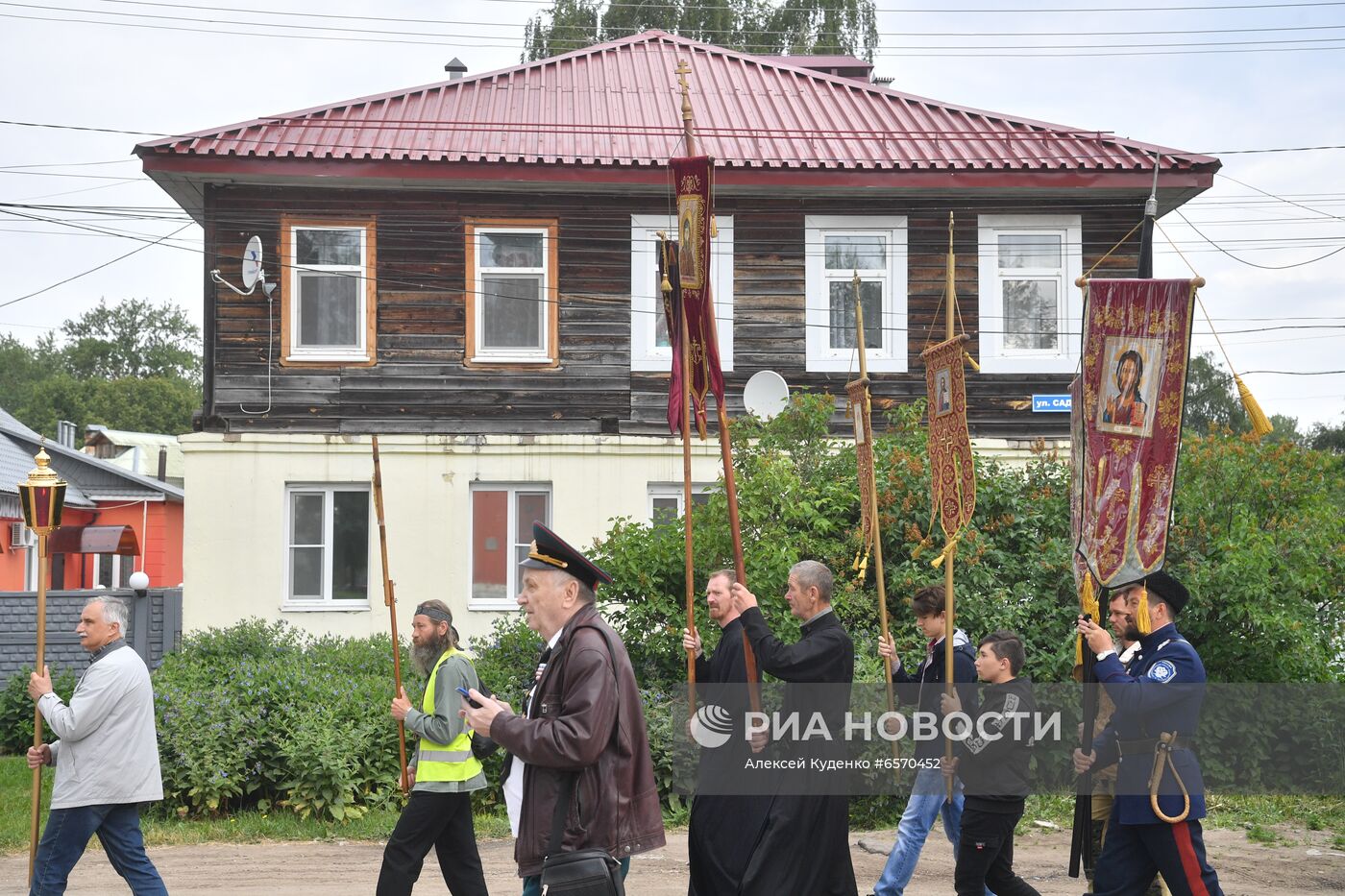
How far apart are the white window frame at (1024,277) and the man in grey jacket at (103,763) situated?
11827 millimetres

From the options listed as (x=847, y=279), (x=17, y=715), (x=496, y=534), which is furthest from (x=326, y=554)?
(x=847, y=279)

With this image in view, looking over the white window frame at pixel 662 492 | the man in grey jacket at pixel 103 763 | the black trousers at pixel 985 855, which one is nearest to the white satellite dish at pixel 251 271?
the white window frame at pixel 662 492

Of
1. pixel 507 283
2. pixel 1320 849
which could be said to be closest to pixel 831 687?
pixel 1320 849

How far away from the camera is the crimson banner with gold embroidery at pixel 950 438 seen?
8.20m

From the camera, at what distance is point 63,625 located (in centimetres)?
1552

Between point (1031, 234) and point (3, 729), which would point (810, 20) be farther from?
point (3, 729)

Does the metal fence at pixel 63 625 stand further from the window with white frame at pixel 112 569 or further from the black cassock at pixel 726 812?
the window with white frame at pixel 112 569

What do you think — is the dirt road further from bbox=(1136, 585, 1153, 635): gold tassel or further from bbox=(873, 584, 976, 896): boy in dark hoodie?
bbox=(1136, 585, 1153, 635): gold tassel

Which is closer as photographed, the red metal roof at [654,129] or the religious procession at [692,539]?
the religious procession at [692,539]

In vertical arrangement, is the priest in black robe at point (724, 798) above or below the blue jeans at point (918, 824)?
above

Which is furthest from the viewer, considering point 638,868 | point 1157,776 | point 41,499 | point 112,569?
point 112,569

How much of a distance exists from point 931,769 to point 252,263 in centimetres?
1084

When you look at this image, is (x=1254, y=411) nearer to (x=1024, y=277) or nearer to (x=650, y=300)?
(x=1024, y=277)

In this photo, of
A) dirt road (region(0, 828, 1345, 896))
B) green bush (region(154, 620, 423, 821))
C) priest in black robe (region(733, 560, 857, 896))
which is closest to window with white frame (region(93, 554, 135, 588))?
green bush (region(154, 620, 423, 821))
